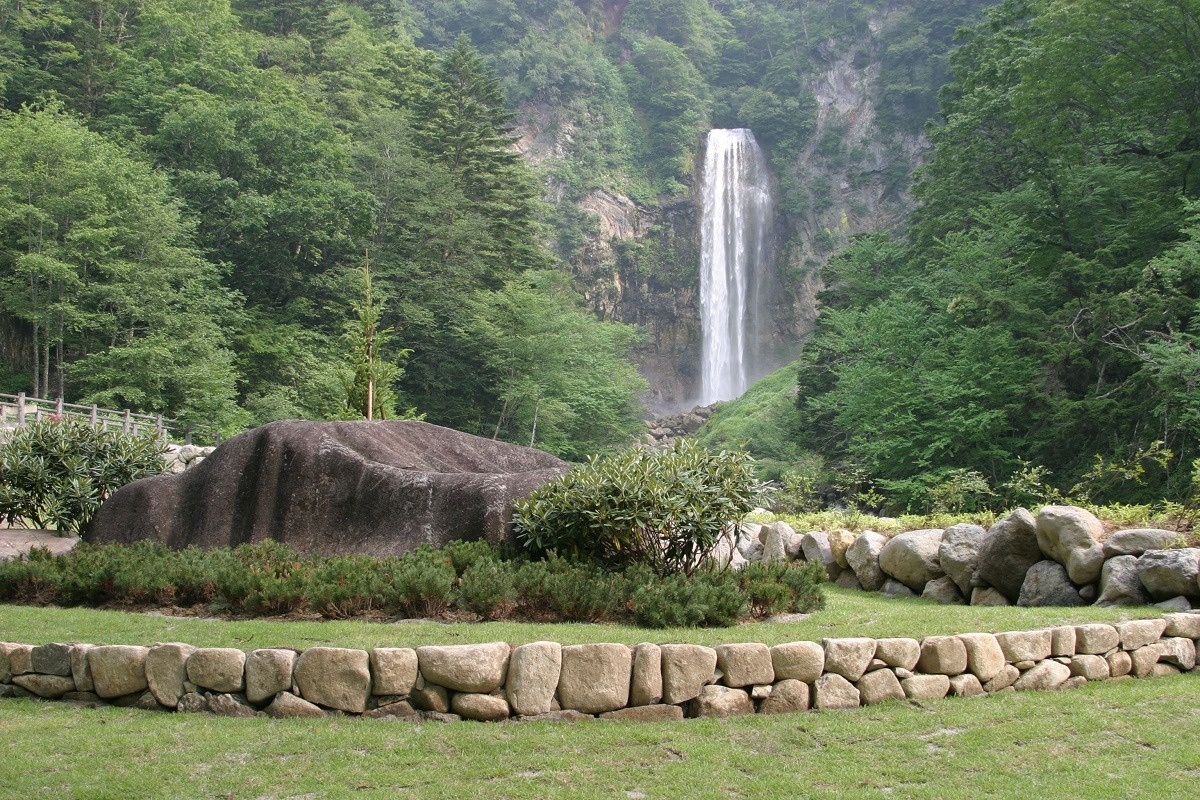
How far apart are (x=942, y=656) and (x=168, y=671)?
558cm

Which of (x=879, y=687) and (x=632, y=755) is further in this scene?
(x=879, y=687)

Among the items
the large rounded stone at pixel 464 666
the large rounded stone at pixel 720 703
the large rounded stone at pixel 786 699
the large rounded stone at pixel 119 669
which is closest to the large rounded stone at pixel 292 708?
the large rounded stone at pixel 464 666

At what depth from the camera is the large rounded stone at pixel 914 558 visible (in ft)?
35.2

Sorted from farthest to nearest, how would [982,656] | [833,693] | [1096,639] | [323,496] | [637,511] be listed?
[323,496]
[637,511]
[1096,639]
[982,656]
[833,693]

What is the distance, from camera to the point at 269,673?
623 centimetres

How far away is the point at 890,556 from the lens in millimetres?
11133

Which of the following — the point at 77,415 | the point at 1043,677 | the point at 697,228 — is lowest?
the point at 1043,677

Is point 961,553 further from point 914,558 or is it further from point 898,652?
point 898,652

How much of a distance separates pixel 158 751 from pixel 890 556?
8.40m

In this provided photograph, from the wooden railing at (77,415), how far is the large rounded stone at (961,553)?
19.6 m

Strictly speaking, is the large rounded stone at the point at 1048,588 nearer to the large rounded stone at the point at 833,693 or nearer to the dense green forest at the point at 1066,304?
the large rounded stone at the point at 833,693

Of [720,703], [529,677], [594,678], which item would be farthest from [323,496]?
[720,703]

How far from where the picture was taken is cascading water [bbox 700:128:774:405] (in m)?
56.6

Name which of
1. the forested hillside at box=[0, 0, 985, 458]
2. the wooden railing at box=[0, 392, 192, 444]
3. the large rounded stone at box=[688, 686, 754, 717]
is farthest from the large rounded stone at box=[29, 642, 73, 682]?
the wooden railing at box=[0, 392, 192, 444]
